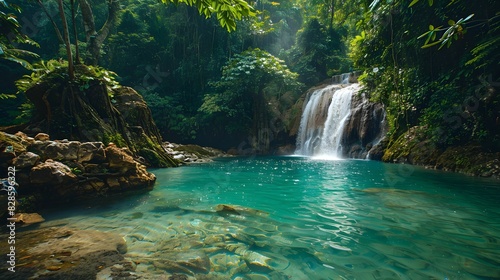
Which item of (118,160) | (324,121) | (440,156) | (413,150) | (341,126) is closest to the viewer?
(118,160)

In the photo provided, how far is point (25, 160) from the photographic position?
449 cm

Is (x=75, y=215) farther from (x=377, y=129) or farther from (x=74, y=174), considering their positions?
(x=377, y=129)

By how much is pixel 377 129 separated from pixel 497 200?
32.9ft

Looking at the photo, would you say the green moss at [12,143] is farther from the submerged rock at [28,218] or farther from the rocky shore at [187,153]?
the rocky shore at [187,153]

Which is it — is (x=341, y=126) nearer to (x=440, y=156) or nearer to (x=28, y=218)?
(x=440, y=156)

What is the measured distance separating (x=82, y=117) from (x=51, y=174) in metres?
4.55

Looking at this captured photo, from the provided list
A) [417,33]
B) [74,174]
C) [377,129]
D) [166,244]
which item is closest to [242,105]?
[377,129]

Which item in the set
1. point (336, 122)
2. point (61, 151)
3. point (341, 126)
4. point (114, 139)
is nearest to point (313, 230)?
point (61, 151)

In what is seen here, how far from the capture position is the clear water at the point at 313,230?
2.50 meters

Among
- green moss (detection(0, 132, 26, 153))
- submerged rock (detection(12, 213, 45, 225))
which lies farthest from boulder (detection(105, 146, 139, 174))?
submerged rock (detection(12, 213, 45, 225))

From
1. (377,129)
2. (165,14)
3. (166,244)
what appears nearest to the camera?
(166,244)

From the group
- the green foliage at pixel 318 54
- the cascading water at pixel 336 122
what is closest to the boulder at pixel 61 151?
the cascading water at pixel 336 122

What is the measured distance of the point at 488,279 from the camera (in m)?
2.24

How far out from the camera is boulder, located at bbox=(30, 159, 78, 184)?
448 centimetres
